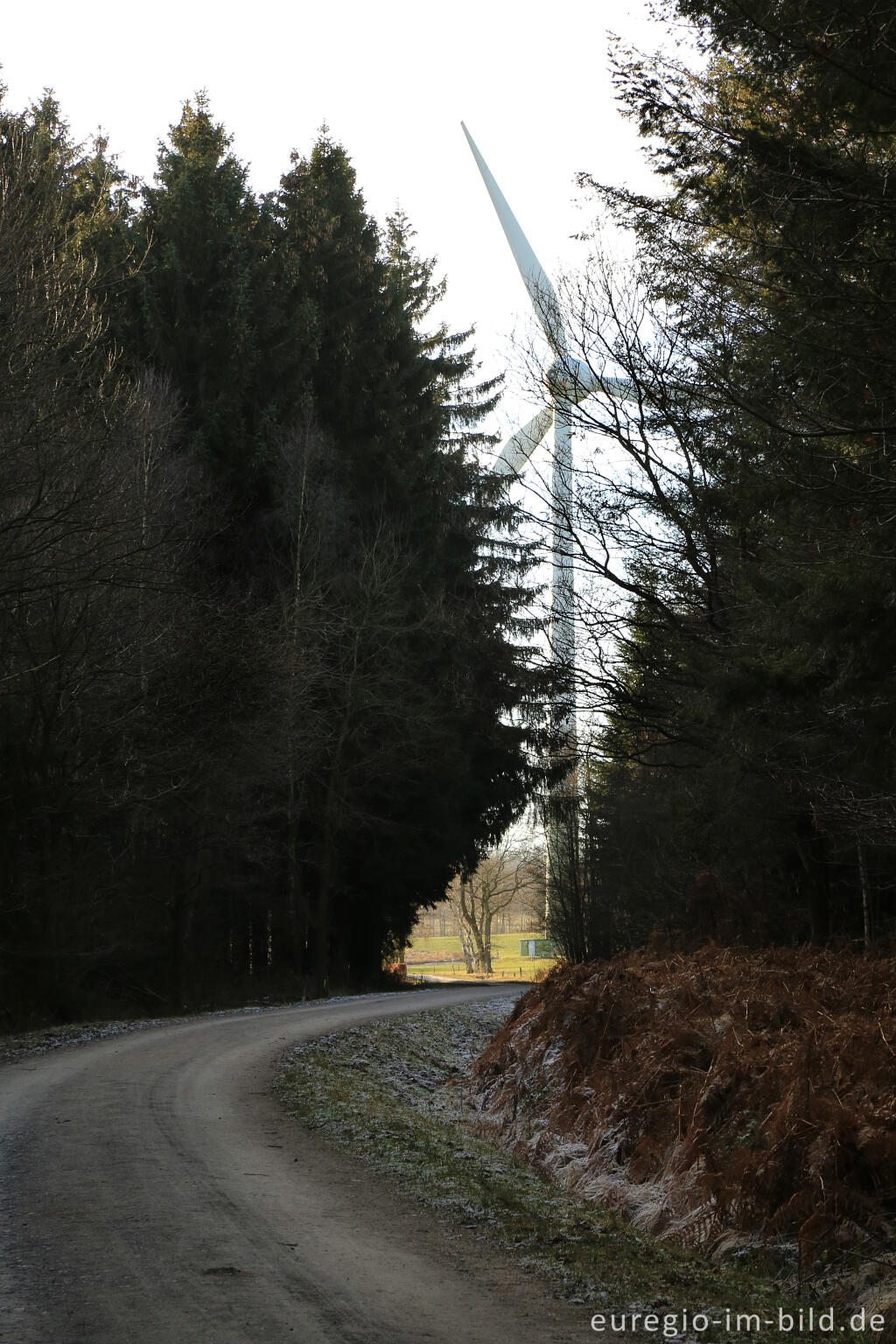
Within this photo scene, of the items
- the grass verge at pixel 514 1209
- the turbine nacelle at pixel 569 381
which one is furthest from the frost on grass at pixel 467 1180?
the turbine nacelle at pixel 569 381

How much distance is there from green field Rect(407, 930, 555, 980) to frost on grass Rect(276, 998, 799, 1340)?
4461 centimetres

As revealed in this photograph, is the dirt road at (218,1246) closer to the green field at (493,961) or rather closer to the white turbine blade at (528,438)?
the white turbine blade at (528,438)

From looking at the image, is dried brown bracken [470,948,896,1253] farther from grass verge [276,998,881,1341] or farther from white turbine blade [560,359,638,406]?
white turbine blade [560,359,638,406]

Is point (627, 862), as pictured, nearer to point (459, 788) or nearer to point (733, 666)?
point (459, 788)

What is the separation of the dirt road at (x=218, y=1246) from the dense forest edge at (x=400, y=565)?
5653 mm

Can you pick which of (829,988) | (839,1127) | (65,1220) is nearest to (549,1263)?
(839,1127)

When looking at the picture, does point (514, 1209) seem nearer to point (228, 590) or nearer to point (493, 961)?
point (228, 590)

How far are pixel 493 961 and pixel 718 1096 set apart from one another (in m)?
87.0

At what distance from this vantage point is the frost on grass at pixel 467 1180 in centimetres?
532

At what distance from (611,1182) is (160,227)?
99.2ft

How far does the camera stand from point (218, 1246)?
18.5 ft

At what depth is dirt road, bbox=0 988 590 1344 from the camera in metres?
4.59

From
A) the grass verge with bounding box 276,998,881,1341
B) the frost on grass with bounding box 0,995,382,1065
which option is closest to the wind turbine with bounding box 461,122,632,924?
the grass verge with bounding box 276,998,881,1341

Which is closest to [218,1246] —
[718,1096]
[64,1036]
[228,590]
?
[718,1096]
